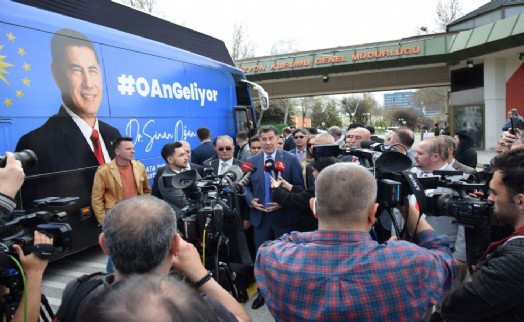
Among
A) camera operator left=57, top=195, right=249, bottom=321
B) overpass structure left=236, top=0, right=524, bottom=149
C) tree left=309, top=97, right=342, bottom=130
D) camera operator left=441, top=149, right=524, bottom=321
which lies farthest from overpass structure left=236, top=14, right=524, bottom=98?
tree left=309, top=97, right=342, bottom=130

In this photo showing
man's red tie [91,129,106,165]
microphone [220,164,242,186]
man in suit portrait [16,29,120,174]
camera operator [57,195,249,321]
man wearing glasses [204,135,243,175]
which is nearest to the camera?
camera operator [57,195,249,321]

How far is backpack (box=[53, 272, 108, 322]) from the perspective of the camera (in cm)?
146

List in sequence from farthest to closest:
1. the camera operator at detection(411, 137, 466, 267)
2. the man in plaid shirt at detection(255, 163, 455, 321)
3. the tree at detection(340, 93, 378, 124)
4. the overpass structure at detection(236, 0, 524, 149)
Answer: the tree at detection(340, 93, 378, 124) < the overpass structure at detection(236, 0, 524, 149) < the camera operator at detection(411, 137, 466, 267) < the man in plaid shirt at detection(255, 163, 455, 321)

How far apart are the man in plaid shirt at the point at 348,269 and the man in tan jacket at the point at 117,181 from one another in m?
3.30

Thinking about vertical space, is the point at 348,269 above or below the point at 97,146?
below

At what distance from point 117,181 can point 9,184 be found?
276 centimetres

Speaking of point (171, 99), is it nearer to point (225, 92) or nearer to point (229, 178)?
point (225, 92)

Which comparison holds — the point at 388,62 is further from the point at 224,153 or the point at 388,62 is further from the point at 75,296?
the point at 75,296

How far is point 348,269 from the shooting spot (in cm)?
160

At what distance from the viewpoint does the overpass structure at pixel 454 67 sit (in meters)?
17.6

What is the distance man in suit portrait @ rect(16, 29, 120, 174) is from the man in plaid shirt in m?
3.93

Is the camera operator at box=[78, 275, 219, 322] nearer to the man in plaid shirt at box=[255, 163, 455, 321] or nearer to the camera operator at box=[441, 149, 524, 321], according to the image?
the man in plaid shirt at box=[255, 163, 455, 321]

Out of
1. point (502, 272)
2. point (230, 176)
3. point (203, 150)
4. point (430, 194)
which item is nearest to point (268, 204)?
point (230, 176)

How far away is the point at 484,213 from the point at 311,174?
2312 millimetres
